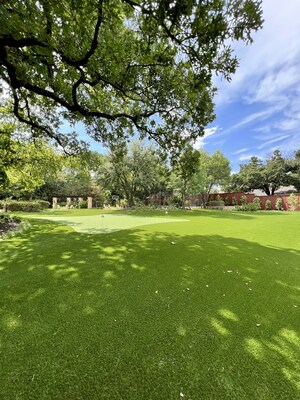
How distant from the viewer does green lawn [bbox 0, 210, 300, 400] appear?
61.4 inches

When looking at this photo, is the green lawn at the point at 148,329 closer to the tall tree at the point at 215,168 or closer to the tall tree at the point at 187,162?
the tall tree at the point at 187,162

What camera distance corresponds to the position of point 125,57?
16.4 feet

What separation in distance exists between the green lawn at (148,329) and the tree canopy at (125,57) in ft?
11.9

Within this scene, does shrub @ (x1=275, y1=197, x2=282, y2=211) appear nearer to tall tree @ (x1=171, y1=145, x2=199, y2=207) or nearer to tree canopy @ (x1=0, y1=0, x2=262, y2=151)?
tall tree @ (x1=171, y1=145, x2=199, y2=207)

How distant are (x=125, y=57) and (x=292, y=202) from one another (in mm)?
23772

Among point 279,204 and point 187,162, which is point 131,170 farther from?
point 187,162

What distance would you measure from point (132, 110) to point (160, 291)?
237 inches

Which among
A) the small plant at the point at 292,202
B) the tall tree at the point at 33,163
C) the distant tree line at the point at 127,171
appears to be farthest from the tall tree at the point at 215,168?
the tall tree at the point at 33,163

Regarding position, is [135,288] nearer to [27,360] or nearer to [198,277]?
[198,277]

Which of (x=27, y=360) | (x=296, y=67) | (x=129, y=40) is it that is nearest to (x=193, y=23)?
(x=129, y=40)

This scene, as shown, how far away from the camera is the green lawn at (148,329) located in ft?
5.12

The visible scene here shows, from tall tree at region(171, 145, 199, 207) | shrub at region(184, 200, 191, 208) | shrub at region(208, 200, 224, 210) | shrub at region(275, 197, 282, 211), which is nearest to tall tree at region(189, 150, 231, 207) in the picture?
shrub at region(208, 200, 224, 210)

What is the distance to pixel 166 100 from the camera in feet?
19.8

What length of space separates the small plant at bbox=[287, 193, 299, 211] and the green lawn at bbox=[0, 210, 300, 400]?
21.5 m
